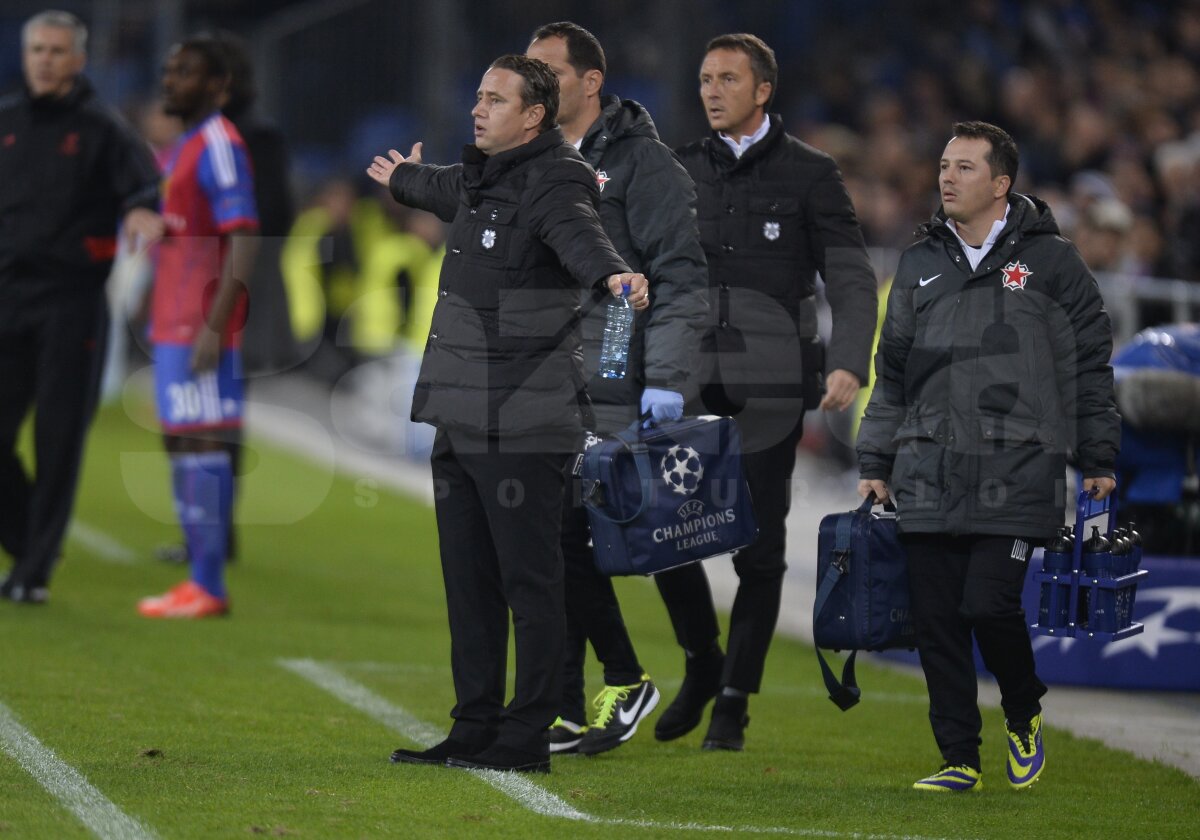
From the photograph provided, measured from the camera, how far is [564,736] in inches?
247

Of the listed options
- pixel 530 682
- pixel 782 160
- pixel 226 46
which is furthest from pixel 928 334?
pixel 226 46

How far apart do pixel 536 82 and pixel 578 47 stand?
0.58m

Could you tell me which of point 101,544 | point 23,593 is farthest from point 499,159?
point 101,544

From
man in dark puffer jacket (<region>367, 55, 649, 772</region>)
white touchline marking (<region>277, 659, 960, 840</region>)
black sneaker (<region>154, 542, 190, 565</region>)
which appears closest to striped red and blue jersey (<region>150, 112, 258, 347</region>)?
white touchline marking (<region>277, 659, 960, 840</region>)

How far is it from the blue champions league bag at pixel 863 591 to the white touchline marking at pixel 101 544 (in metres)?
5.45

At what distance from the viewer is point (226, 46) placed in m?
9.06

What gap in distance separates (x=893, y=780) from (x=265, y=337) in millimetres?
6942

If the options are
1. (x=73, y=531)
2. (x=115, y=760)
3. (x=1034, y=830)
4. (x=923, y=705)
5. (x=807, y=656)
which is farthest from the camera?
(x=73, y=531)

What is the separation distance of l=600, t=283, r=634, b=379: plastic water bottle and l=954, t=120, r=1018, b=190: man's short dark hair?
1.17 meters

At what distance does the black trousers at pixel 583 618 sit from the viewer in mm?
6293

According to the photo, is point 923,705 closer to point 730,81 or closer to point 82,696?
point 730,81

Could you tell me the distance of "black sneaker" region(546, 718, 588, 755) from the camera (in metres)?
6.24

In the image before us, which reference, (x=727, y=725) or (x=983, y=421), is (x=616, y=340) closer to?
(x=983, y=421)

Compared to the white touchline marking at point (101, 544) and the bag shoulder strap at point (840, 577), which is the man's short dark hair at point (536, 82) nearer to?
the bag shoulder strap at point (840, 577)
